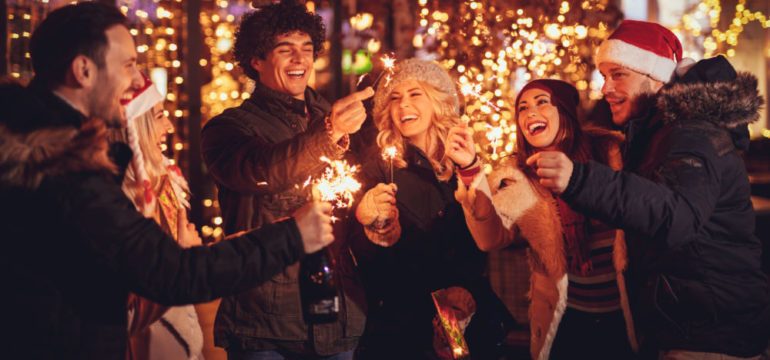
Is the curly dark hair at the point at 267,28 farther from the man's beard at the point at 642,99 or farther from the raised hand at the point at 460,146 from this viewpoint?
the man's beard at the point at 642,99

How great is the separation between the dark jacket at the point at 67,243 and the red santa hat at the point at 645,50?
255 centimetres

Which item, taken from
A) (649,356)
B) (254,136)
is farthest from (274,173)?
(649,356)

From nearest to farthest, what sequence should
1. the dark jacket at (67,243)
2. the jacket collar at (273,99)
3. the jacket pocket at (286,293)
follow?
1. the dark jacket at (67,243)
2. the jacket pocket at (286,293)
3. the jacket collar at (273,99)

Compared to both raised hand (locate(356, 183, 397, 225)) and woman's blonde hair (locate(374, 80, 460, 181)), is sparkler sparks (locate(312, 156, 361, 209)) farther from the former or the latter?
woman's blonde hair (locate(374, 80, 460, 181))

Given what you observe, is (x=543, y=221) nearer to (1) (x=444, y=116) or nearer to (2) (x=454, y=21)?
(1) (x=444, y=116)

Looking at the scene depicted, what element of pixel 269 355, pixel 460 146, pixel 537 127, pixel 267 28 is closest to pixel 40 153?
pixel 269 355

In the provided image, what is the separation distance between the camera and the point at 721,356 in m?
3.64

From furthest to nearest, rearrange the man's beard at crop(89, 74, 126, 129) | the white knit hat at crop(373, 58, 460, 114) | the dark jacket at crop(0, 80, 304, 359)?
the white knit hat at crop(373, 58, 460, 114)
the man's beard at crop(89, 74, 126, 129)
the dark jacket at crop(0, 80, 304, 359)

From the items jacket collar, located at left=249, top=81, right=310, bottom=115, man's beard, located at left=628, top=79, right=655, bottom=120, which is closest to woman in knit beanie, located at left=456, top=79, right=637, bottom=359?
man's beard, located at left=628, top=79, right=655, bottom=120

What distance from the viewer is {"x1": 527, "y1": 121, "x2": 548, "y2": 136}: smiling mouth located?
4648mm

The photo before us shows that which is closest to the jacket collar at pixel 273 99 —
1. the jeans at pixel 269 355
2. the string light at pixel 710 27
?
the jeans at pixel 269 355

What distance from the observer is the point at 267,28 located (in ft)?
14.1

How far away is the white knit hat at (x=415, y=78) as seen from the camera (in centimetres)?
476

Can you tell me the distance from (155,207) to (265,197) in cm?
68
